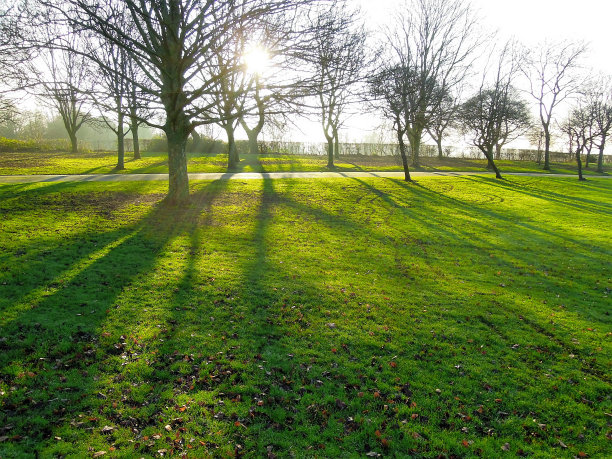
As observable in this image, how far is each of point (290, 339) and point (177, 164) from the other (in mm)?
9502

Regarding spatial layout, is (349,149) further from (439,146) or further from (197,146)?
(197,146)

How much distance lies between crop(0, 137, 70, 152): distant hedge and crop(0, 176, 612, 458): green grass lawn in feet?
84.7

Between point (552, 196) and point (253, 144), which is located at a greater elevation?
point (253, 144)

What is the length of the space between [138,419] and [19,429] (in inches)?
46.6

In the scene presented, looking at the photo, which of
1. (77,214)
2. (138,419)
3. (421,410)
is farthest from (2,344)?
(77,214)

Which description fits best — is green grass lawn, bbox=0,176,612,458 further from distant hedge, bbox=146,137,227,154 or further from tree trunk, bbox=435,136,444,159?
tree trunk, bbox=435,136,444,159

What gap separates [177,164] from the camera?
1323 centimetres

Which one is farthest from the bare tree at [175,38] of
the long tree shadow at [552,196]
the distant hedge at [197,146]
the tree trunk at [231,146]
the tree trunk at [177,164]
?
the distant hedge at [197,146]

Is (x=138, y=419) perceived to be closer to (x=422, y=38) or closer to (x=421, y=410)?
(x=421, y=410)

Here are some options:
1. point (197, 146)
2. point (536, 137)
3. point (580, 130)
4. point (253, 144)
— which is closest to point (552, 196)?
point (580, 130)

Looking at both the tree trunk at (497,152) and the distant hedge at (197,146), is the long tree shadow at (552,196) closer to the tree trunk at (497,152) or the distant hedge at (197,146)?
the distant hedge at (197,146)

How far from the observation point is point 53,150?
35312 mm

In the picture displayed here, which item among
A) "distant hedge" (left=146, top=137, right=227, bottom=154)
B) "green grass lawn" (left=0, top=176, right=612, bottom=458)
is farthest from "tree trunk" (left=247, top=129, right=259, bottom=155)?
"green grass lawn" (left=0, top=176, right=612, bottom=458)

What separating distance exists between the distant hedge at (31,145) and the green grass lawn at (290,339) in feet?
84.7
